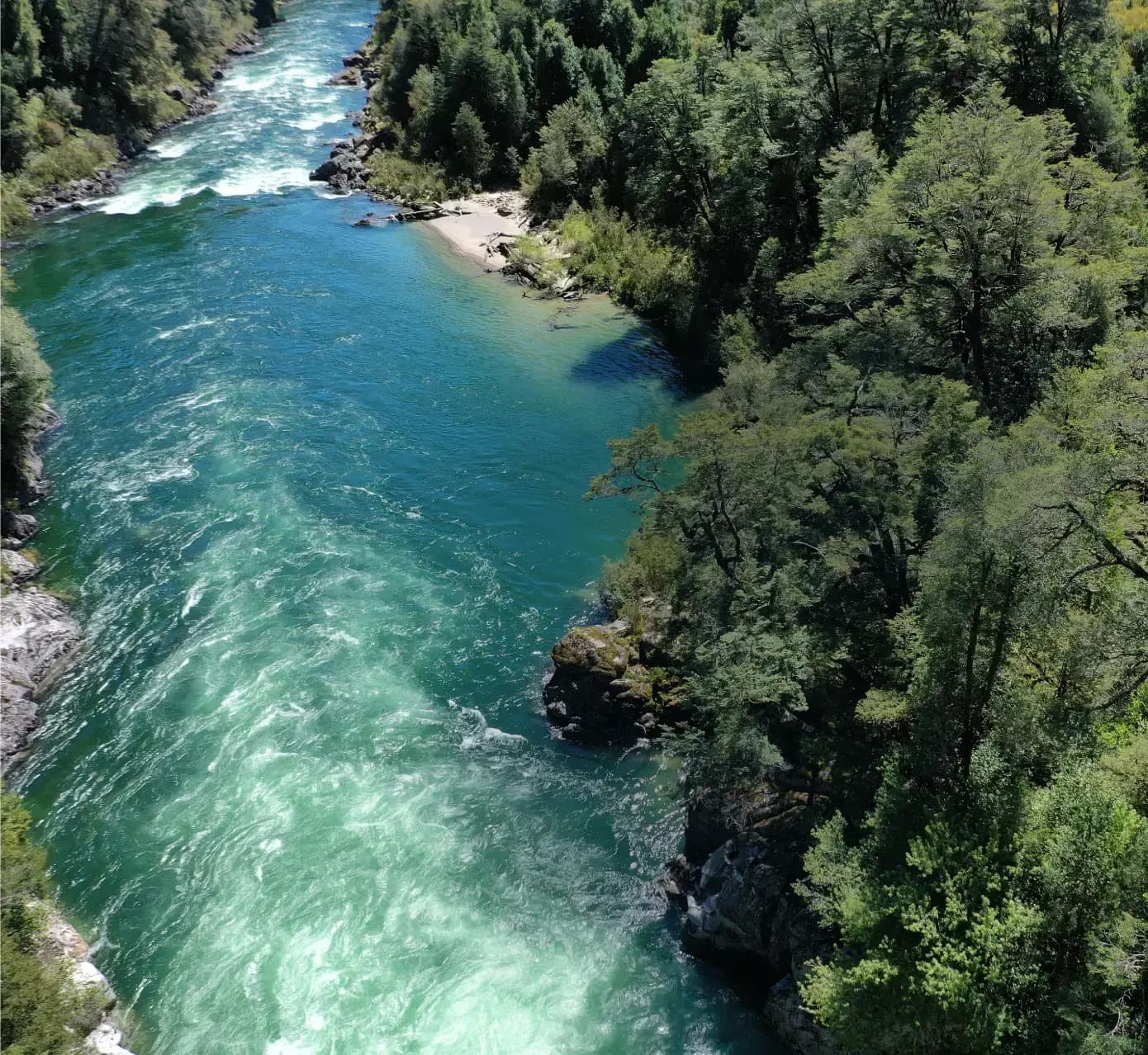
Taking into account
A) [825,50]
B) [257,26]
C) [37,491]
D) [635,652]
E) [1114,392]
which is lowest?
[635,652]

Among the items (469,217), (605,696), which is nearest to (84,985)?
(605,696)

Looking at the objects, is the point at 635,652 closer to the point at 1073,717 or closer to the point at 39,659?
the point at 1073,717

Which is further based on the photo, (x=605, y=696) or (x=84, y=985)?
(x=605, y=696)

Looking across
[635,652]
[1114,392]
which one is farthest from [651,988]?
[1114,392]

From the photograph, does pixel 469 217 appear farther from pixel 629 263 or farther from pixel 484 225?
pixel 629 263

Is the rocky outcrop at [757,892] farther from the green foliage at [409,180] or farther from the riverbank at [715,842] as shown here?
the green foliage at [409,180]

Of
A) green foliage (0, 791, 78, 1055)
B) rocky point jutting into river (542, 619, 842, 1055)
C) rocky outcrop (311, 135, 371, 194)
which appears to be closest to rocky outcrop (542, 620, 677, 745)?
rocky point jutting into river (542, 619, 842, 1055)

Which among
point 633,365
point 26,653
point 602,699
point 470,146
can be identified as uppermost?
point 470,146
